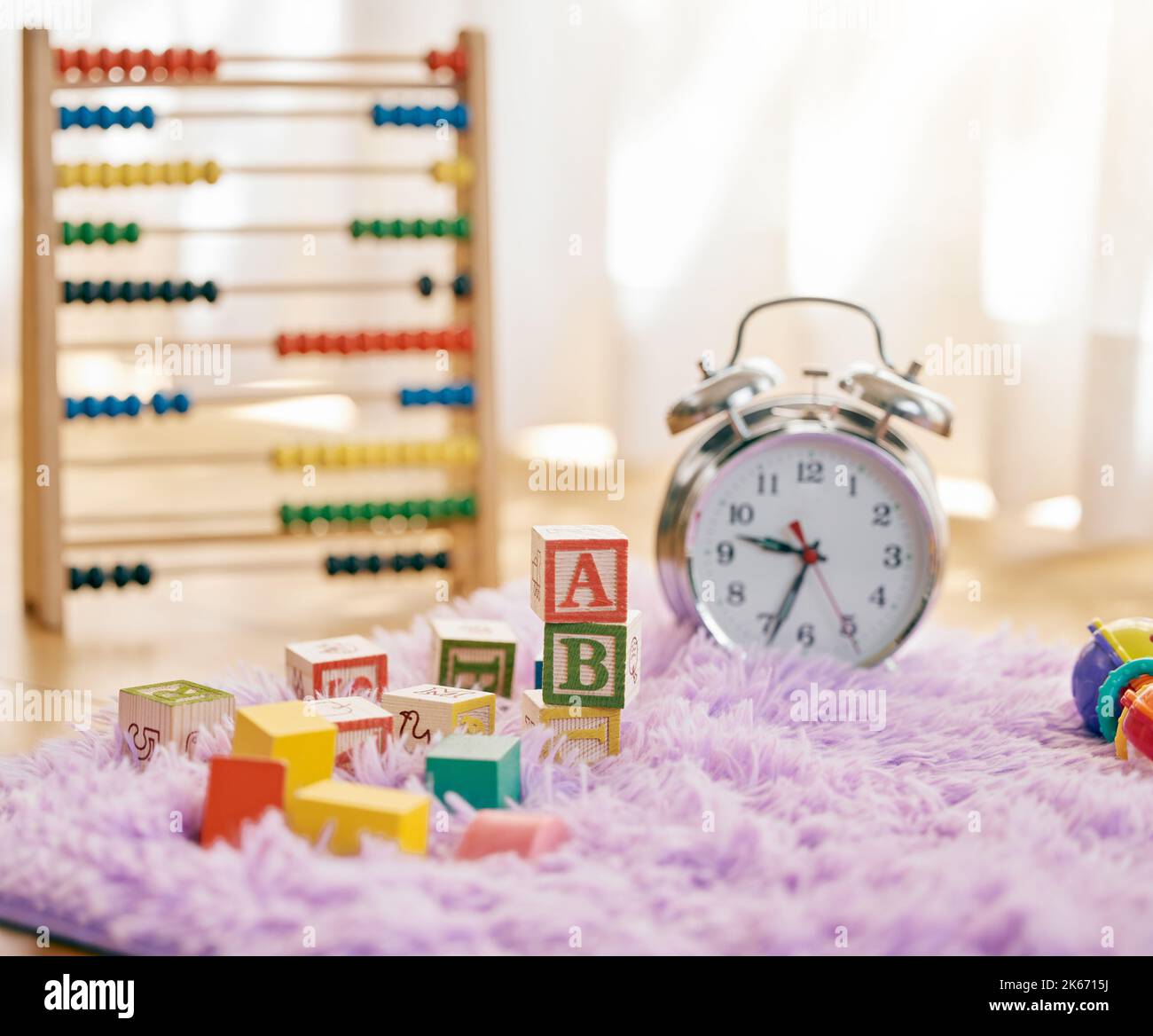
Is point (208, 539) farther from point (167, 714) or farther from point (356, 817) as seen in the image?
point (356, 817)

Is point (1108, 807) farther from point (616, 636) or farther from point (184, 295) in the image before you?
point (184, 295)

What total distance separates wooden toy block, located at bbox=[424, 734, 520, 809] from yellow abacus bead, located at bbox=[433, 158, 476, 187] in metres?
0.94

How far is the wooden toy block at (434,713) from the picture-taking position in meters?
1.11

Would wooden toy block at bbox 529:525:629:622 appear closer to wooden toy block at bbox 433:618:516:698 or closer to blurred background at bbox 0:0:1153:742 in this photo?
wooden toy block at bbox 433:618:516:698

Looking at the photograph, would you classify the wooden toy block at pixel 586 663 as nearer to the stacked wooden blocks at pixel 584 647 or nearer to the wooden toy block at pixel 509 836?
the stacked wooden blocks at pixel 584 647

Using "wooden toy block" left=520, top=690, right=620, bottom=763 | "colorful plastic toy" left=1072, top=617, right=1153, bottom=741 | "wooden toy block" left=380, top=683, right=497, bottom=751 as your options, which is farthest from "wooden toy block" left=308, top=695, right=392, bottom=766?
"colorful plastic toy" left=1072, top=617, right=1153, bottom=741

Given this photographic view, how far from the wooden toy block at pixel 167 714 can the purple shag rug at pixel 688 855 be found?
2 centimetres

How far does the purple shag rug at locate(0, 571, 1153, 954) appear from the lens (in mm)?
829

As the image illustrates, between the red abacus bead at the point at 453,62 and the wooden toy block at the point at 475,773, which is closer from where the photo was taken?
the wooden toy block at the point at 475,773

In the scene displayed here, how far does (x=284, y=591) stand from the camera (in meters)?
1.85

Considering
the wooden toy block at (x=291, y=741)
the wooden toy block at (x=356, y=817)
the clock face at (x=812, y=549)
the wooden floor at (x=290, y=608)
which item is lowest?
the wooden floor at (x=290, y=608)

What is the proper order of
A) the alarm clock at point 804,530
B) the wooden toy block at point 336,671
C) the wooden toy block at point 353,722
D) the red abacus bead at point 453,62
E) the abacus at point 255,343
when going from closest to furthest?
the wooden toy block at point 353,722, the wooden toy block at point 336,671, the alarm clock at point 804,530, the abacus at point 255,343, the red abacus bead at point 453,62

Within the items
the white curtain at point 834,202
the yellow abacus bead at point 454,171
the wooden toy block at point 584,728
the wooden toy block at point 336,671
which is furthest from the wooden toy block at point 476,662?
the white curtain at point 834,202
